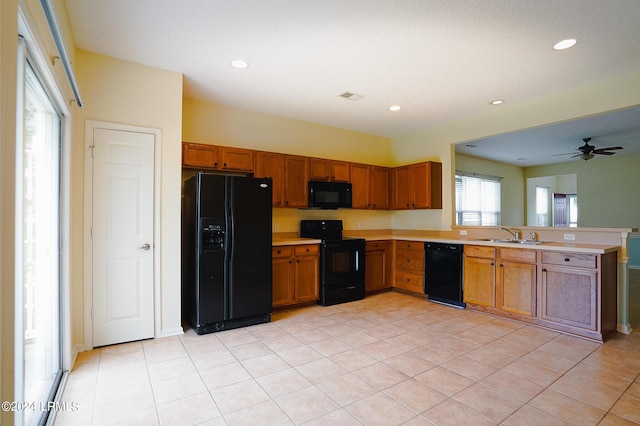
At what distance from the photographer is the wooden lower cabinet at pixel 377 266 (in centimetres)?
499

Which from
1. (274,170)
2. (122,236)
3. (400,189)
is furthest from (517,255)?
(122,236)

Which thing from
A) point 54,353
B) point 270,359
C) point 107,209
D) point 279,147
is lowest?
point 270,359

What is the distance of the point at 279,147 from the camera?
478cm

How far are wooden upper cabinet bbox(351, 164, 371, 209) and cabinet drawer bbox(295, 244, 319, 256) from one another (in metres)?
1.08

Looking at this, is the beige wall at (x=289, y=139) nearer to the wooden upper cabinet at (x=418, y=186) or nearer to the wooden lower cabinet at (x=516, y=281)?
the wooden upper cabinet at (x=418, y=186)

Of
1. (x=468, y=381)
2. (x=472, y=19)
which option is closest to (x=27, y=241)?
(x=468, y=381)

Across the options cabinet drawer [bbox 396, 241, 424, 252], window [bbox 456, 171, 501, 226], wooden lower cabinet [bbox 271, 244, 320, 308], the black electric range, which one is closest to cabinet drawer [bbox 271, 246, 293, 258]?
wooden lower cabinet [bbox 271, 244, 320, 308]

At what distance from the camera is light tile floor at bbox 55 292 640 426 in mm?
1980

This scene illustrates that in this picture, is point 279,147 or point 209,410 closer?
point 209,410

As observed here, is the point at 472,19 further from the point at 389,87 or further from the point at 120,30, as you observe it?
the point at 120,30

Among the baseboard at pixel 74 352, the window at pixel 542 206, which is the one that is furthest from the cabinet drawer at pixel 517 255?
the window at pixel 542 206

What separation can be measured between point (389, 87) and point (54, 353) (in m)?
3.97

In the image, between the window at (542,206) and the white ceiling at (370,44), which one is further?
the window at (542,206)

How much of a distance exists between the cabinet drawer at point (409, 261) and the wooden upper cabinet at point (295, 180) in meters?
1.82
